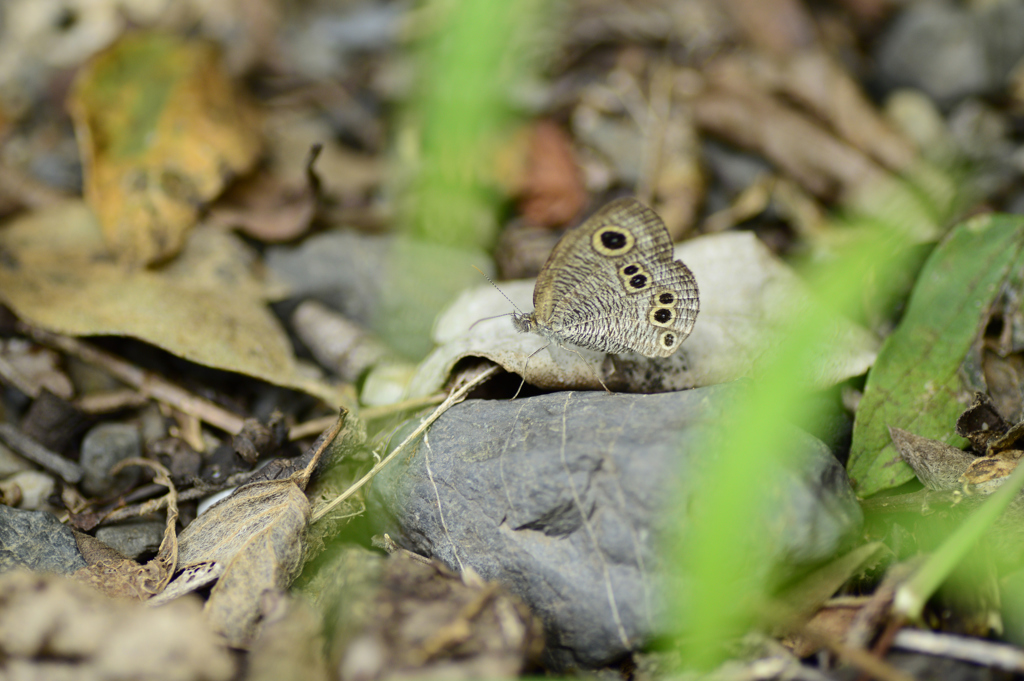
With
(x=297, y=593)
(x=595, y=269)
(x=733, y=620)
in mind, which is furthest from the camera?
(x=595, y=269)

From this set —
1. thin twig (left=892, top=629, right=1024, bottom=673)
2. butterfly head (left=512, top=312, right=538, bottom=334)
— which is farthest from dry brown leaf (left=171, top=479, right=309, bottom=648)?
thin twig (left=892, top=629, right=1024, bottom=673)

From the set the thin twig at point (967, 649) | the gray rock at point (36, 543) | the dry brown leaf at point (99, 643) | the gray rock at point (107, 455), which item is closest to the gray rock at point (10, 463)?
the gray rock at point (107, 455)

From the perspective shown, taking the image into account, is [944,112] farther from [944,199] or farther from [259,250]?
[259,250]

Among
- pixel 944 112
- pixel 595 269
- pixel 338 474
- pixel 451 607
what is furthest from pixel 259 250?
pixel 944 112

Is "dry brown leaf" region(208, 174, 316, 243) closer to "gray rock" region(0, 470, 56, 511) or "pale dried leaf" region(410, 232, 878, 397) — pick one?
"pale dried leaf" region(410, 232, 878, 397)

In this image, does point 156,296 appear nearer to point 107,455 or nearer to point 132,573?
point 107,455
